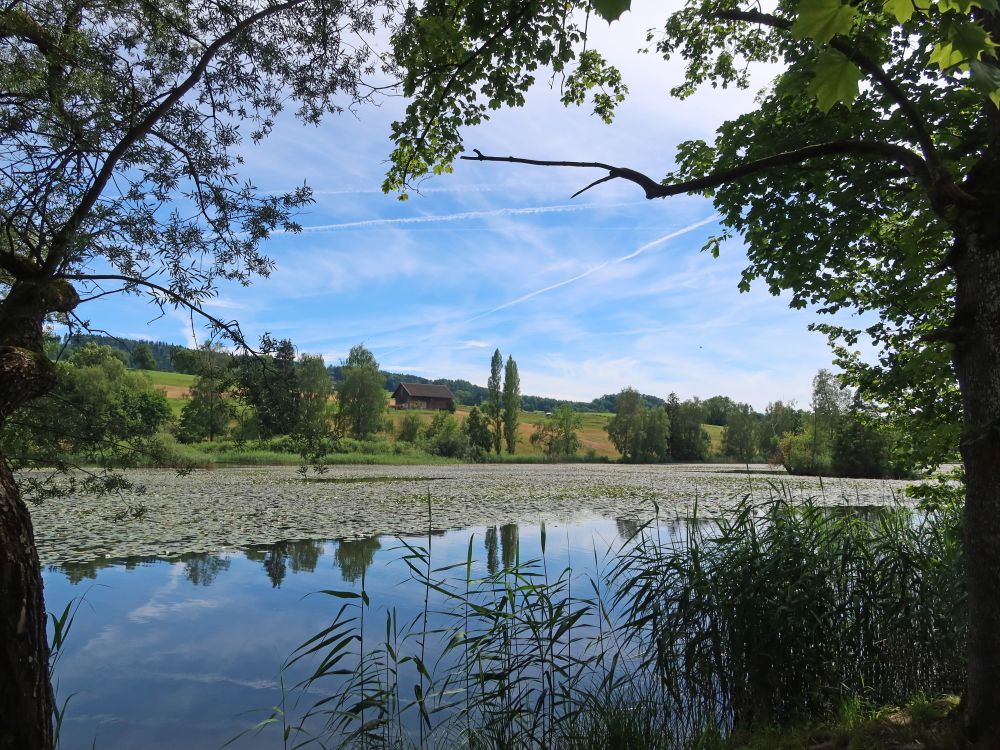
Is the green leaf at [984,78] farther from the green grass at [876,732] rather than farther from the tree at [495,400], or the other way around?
the tree at [495,400]

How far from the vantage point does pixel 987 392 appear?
90.0 inches

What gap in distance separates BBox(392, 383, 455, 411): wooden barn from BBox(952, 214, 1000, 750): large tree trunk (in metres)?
80.0

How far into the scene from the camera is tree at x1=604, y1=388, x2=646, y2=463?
170 ft

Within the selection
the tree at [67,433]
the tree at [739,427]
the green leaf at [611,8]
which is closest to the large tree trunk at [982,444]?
the green leaf at [611,8]

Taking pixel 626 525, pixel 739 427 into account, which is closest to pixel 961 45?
pixel 626 525

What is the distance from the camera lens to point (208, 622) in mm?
7012

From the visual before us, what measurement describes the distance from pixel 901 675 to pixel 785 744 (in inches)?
66.8

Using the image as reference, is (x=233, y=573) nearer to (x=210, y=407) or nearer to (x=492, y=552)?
(x=492, y=552)

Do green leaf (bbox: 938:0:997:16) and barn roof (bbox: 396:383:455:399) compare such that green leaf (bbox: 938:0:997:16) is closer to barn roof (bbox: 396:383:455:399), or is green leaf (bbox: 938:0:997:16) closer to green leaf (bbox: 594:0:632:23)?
green leaf (bbox: 594:0:632:23)

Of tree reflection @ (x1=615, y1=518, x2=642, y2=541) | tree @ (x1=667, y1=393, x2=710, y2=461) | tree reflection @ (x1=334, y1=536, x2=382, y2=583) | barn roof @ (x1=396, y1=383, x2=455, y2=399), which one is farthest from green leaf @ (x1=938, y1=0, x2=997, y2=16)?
barn roof @ (x1=396, y1=383, x2=455, y2=399)

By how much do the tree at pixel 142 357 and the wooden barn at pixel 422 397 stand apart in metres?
77.5

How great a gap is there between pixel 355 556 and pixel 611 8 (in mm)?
9816

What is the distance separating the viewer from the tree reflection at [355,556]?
8.77m

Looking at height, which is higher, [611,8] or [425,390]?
[425,390]
